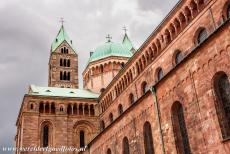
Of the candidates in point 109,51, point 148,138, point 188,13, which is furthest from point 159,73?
point 109,51

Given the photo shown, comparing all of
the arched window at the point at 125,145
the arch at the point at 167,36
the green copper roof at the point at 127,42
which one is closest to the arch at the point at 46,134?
the arched window at the point at 125,145

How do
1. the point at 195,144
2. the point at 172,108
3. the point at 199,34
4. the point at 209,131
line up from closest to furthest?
the point at 209,131 → the point at 195,144 → the point at 172,108 → the point at 199,34

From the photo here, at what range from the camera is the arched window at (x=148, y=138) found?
64.7 ft

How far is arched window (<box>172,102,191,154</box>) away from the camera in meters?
16.2

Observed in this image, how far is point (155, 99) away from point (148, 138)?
2.90 meters

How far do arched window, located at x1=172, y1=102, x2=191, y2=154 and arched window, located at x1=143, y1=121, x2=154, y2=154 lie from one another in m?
3.16

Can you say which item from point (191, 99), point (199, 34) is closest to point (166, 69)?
point (199, 34)

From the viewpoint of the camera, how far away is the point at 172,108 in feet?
56.1

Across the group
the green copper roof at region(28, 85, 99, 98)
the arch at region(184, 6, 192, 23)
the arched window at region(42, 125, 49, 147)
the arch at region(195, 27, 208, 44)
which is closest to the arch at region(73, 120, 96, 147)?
the arched window at region(42, 125, 49, 147)

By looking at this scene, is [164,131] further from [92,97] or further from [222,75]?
[92,97]

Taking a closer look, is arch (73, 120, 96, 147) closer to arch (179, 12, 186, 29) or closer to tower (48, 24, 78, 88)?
arch (179, 12, 186, 29)

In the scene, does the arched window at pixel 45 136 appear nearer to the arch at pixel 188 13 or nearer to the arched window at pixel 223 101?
the arch at pixel 188 13

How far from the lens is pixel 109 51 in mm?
47281

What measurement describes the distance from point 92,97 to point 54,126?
6.47 metres
